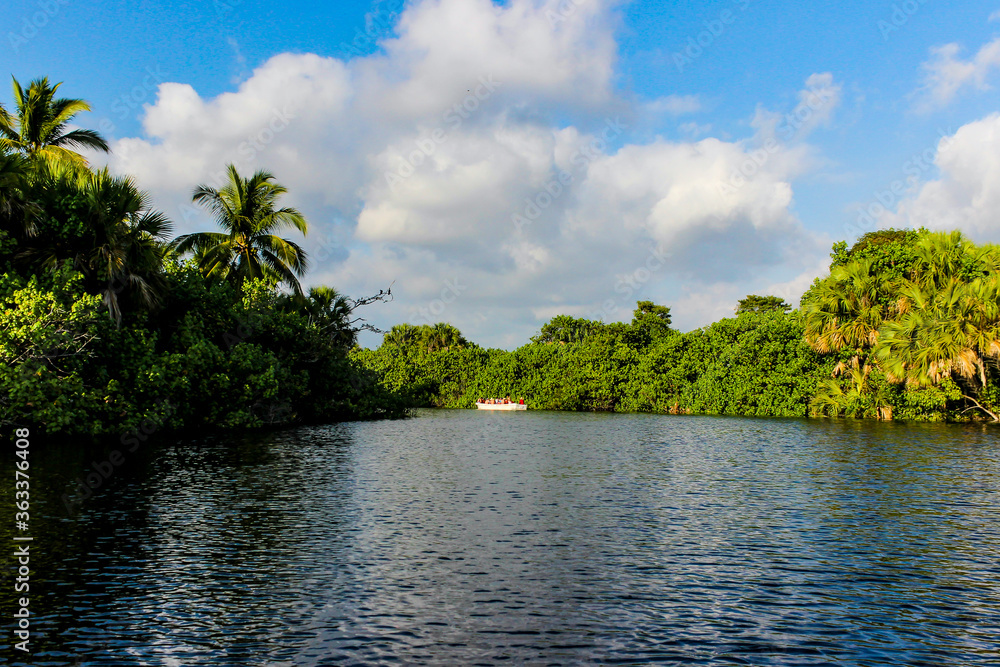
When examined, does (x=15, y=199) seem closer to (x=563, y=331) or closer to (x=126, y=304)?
(x=126, y=304)

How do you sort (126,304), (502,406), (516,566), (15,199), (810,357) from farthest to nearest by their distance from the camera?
(502,406), (810,357), (126,304), (15,199), (516,566)

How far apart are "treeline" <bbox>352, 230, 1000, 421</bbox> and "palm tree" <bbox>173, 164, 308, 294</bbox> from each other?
20.9 meters

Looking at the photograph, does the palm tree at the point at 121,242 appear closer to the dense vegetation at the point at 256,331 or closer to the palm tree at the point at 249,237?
the dense vegetation at the point at 256,331

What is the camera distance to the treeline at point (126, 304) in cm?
2597

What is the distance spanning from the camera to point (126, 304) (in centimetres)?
3167

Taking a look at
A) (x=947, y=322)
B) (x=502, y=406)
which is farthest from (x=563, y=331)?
(x=947, y=322)

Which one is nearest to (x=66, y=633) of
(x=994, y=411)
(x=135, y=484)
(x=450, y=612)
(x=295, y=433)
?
(x=450, y=612)

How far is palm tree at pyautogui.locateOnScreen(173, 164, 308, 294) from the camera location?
44188 mm

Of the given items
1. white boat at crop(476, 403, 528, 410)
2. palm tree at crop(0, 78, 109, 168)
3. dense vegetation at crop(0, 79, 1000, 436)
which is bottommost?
white boat at crop(476, 403, 528, 410)

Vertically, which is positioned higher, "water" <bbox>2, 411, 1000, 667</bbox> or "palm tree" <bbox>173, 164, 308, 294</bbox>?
"palm tree" <bbox>173, 164, 308, 294</bbox>

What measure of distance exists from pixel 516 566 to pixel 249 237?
39616 millimetres

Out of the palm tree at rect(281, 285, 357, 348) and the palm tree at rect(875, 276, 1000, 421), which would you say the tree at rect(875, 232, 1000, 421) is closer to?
the palm tree at rect(875, 276, 1000, 421)

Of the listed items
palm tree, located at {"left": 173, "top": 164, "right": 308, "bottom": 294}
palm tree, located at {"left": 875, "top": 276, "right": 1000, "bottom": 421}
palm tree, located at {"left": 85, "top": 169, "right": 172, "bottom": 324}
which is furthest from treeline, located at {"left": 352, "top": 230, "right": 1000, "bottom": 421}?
palm tree, located at {"left": 85, "top": 169, "right": 172, "bottom": 324}

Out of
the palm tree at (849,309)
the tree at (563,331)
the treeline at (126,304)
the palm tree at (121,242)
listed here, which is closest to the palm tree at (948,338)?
the palm tree at (849,309)
